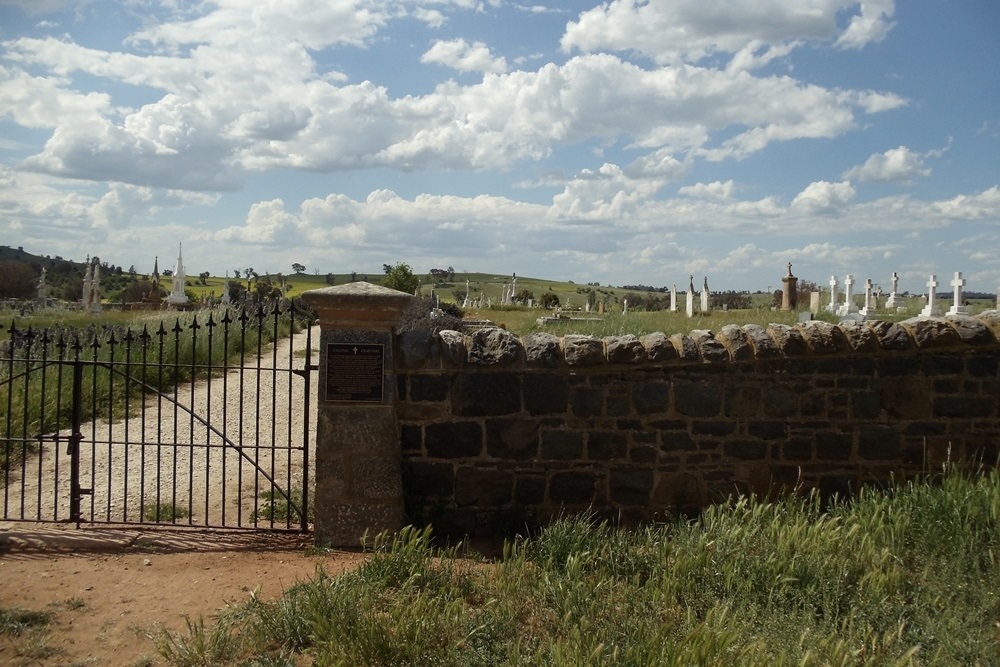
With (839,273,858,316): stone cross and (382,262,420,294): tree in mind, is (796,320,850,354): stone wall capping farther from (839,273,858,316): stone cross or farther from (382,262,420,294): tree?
(382,262,420,294): tree

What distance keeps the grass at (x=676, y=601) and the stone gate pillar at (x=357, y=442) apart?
0.93 feet

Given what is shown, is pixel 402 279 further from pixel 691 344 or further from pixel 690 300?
pixel 691 344

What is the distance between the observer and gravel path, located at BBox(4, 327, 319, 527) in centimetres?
635

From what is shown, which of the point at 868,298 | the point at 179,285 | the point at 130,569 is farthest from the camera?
the point at 179,285

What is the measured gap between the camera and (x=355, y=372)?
5906 mm

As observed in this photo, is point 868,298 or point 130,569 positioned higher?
point 868,298

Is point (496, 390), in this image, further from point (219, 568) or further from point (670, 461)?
point (219, 568)

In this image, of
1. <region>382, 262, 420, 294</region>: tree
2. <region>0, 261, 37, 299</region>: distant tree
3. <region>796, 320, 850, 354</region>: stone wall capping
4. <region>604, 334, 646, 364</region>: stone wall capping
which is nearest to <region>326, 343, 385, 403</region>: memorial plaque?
<region>604, 334, 646, 364</region>: stone wall capping

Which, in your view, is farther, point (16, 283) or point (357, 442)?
point (16, 283)

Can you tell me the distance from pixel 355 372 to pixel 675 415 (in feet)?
8.19

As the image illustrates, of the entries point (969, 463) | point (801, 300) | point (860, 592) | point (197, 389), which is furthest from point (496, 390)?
point (801, 300)

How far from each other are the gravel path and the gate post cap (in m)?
0.45

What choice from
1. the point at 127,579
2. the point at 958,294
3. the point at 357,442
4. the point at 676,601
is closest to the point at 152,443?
the point at 127,579

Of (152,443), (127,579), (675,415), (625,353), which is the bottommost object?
(127,579)
